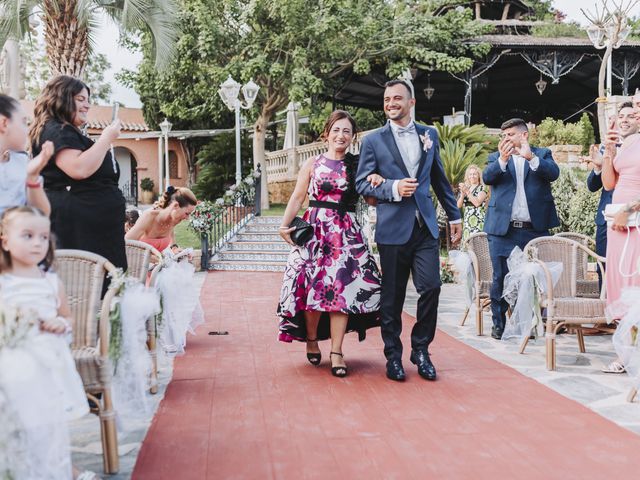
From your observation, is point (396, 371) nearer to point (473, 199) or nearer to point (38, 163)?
point (38, 163)

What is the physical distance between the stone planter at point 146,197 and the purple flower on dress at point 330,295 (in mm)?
30234

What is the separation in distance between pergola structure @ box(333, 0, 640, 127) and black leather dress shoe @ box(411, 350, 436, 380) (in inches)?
645

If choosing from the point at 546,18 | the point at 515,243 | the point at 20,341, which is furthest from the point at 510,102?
the point at 20,341

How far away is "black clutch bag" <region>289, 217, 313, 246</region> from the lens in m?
4.68

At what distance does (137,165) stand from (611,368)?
32386 mm

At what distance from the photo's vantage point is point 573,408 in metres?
3.93

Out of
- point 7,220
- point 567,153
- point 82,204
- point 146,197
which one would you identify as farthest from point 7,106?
point 146,197

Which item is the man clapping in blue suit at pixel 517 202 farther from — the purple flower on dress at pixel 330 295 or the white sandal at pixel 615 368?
the purple flower on dress at pixel 330 295

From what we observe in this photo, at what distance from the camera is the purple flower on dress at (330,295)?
15.2 ft

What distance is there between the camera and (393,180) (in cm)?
450

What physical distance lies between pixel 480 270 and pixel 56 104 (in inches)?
175

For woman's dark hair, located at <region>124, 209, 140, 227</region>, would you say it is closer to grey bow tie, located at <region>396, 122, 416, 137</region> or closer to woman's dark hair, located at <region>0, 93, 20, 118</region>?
grey bow tie, located at <region>396, 122, 416, 137</region>

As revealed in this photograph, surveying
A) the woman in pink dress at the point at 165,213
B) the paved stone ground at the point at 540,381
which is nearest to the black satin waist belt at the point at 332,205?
the woman in pink dress at the point at 165,213

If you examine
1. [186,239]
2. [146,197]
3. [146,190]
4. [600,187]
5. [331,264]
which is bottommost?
[186,239]
